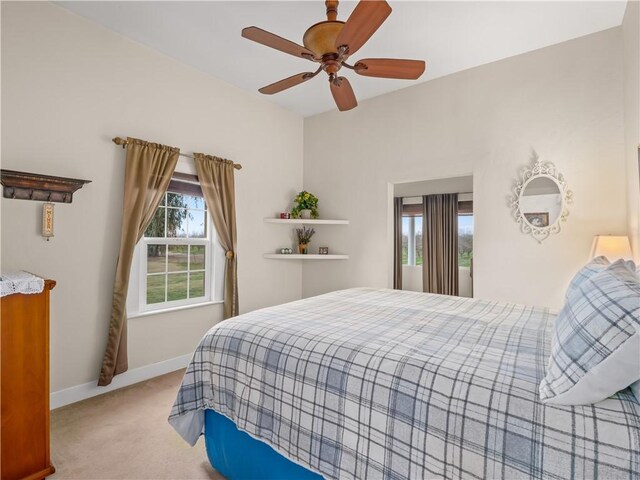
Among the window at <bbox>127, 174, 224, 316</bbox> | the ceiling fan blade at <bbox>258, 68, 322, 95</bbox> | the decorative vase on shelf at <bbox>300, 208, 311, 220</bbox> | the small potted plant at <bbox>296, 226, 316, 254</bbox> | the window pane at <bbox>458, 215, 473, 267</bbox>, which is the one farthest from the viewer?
the window pane at <bbox>458, 215, 473, 267</bbox>

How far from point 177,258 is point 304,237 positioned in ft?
5.69

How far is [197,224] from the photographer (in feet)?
11.7

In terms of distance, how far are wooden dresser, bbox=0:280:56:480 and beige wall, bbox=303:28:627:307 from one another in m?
3.16

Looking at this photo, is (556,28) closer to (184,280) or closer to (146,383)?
(184,280)

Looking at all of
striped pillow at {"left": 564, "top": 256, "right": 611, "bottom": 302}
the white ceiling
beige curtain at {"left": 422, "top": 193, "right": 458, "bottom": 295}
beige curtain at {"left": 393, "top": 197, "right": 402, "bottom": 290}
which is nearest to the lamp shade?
striped pillow at {"left": 564, "top": 256, "right": 611, "bottom": 302}

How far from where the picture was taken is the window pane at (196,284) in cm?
350

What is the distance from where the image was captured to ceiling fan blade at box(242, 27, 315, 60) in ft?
6.08

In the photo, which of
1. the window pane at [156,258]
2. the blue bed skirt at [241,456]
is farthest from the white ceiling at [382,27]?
the blue bed skirt at [241,456]

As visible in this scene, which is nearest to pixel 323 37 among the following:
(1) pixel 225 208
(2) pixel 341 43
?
(2) pixel 341 43

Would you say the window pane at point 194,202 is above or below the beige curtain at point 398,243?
above

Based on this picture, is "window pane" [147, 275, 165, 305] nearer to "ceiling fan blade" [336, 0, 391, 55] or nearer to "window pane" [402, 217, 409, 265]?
"ceiling fan blade" [336, 0, 391, 55]

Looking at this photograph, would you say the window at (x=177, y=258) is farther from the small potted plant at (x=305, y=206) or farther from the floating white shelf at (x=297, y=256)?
the small potted plant at (x=305, y=206)

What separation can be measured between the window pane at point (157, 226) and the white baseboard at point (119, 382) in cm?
122

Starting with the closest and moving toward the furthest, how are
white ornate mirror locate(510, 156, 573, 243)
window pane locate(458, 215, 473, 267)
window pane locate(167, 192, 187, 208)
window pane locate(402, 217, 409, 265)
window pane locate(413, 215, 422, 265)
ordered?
1. white ornate mirror locate(510, 156, 573, 243)
2. window pane locate(167, 192, 187, 208)
3. window pane locate(458, 215, 473, 267)
4. window pane locate(413, 215, 422, 265)
5. window pane locate(402, 217, 409, 265)
